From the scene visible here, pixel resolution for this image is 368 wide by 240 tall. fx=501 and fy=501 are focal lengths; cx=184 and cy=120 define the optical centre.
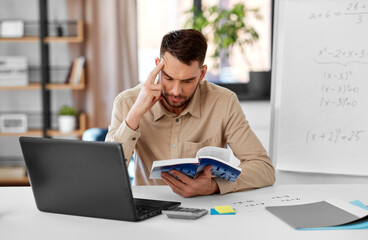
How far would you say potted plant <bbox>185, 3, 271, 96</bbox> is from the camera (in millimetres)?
3615

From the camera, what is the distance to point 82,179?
136cm

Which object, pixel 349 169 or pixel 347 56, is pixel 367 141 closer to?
pixel 349 169

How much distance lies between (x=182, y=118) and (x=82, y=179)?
2.37 ft

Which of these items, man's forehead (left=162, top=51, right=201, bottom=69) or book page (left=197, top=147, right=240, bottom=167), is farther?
man's forehead (left=162, top=51, right=201, bottom=69)

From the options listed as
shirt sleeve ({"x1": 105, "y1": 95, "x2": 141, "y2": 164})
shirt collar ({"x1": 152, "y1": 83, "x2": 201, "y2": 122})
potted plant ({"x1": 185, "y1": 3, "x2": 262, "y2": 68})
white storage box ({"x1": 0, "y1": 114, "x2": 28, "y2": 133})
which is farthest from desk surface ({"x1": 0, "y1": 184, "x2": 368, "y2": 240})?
white storage box ({"x1": 0, "y1": 114, "x2": 28, "y2": 133})

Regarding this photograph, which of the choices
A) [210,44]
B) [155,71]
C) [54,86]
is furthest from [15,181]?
[155,71]

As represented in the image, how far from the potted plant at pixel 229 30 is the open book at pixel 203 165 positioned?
2.12 meters

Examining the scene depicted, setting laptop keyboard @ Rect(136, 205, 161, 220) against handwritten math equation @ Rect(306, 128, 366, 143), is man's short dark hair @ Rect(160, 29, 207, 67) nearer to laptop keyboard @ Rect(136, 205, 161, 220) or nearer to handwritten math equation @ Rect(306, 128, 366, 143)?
laptop keyboard @ Rect(136, 205, 161, 220)

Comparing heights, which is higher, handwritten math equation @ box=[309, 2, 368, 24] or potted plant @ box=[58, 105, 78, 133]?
handwritten math equation @ box=[309, 2, 368, 24]

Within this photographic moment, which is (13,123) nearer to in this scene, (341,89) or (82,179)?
(341,89)

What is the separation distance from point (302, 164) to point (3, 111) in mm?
2835

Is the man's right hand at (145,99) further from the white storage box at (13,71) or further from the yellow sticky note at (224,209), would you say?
the white storage box at (13,71)

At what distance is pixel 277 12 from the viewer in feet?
7.77

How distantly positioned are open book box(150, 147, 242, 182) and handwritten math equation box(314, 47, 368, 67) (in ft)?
3.06
